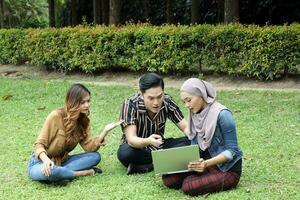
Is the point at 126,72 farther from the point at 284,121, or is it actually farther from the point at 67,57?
the point at 284,121

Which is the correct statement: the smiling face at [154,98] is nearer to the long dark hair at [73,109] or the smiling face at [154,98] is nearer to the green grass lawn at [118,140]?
the long dark hair at [73,109]

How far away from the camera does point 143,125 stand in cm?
538

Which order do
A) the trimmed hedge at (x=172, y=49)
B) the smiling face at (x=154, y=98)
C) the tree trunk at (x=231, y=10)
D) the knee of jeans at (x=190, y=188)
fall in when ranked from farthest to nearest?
the tree trunk at (x=231, y=10) < the trimmed hedge at (x=172, y=49) < the smiling face at (x=154, y=98) < the knee of jeans at (x=190, y=188)

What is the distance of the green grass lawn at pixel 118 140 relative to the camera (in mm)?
4883

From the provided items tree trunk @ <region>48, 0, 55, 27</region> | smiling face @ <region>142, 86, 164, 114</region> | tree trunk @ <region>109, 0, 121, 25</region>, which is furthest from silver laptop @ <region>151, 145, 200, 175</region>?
tree trunk @ <region>48, 0, 55, 27</region>

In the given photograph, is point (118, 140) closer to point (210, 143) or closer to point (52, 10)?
point (210, 143)

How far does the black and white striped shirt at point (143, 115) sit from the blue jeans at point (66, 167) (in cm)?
48

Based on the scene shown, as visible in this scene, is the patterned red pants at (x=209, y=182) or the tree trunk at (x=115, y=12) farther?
the tree trunk at (x=115, y=12)

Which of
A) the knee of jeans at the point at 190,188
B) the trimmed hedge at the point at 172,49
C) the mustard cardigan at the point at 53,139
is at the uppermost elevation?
the trimmed hedge at the point at 172,49

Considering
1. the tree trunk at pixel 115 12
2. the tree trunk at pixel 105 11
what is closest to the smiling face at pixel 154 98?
the tree trunk at pixel 115 12

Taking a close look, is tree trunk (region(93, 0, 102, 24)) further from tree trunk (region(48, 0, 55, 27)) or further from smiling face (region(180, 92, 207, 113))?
smiling face (region(180, 92, 207, 113))

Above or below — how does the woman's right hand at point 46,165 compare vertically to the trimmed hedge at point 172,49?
below

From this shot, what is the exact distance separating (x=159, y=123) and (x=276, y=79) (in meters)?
5.56

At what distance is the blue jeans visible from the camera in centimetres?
510
